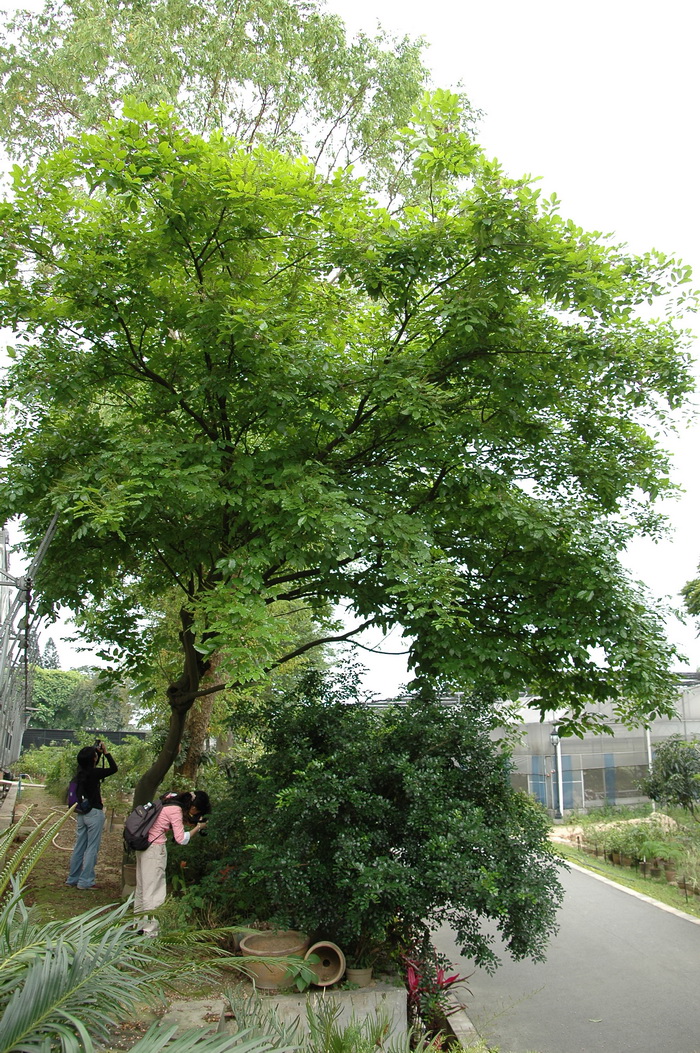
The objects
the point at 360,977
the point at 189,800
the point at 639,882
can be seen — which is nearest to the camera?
the point at 360,977

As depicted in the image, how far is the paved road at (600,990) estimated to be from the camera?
23.0 ft

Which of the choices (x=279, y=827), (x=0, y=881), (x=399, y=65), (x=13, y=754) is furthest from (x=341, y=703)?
(x=399, y=65)

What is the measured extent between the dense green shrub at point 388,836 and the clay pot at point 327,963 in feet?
0.39

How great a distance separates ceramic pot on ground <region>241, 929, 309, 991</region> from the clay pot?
0.11 m

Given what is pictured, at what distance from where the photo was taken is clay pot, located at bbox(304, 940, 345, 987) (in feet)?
19.7

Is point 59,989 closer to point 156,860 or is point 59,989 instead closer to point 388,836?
point 388,836

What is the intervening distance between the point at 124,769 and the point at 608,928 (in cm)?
778

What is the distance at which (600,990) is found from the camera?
835 centimetres

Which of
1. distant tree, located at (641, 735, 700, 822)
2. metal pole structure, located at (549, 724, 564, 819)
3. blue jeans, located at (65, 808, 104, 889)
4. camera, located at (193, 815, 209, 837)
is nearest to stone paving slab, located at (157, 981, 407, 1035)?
camera, located at (193, 815, 209, 837)

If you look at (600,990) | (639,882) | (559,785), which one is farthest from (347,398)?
(559,785)

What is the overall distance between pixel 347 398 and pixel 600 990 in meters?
6.87

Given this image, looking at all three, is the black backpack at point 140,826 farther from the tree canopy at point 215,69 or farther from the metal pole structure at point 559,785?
the metal pole structure at point 559,785

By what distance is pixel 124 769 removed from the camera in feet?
41.9

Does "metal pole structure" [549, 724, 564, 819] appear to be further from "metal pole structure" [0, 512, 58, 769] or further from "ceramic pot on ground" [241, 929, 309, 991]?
"ceramic pot on ground" [241, 929, 309, 991]
